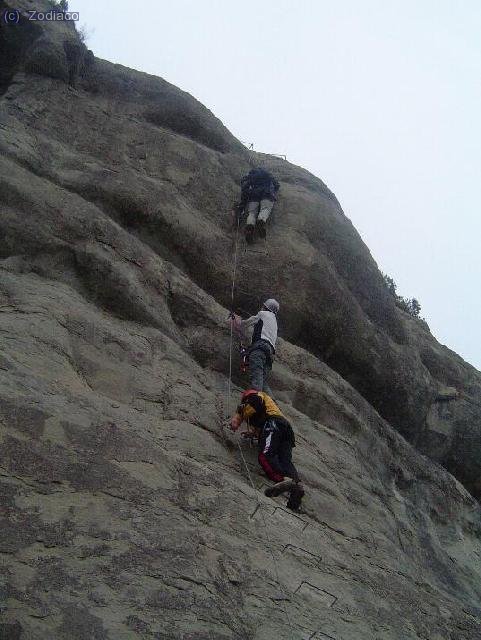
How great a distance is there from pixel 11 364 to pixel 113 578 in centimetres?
223

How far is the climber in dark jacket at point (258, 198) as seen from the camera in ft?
34.5

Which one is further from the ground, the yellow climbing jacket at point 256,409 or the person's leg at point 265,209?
the person's leg at point 265,209

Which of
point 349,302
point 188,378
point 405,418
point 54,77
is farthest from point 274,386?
point 54,77

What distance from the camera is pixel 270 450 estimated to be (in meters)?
6.25

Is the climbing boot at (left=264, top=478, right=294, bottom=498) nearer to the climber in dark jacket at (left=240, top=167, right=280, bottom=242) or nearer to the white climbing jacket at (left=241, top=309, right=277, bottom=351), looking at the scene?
the white climbing jacket at (left=241, top=309, right=277, bottom=351)

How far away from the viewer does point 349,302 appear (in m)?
10.8

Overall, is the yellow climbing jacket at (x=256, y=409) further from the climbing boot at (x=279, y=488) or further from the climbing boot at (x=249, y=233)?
the climbing boot at (x=249, y=233)

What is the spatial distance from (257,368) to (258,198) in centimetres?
436

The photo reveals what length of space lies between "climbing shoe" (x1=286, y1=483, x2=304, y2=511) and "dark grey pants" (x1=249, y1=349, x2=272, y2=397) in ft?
6.05

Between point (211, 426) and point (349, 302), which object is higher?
point (349, 302)

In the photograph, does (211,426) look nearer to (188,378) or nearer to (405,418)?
(188,378)

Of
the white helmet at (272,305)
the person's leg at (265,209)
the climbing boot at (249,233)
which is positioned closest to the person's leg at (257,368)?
the white helmet at (272,305)

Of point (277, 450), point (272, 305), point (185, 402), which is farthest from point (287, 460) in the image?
point (272, 305)

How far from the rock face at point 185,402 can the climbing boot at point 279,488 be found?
130 mm
